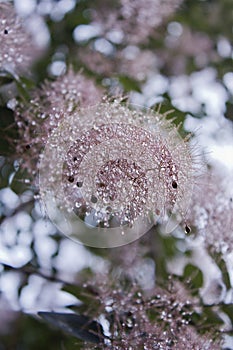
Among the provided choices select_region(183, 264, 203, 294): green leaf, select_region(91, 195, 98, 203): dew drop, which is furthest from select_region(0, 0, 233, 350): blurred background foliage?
select_region(91, 195, 98, 203): dew drop

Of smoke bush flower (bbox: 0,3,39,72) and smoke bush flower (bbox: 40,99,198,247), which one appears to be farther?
smoke bush flower (bbox: 0,3,39,72)

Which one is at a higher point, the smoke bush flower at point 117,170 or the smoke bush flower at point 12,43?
the smoke bush flower at point 12,43

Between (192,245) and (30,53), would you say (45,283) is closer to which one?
(192,245)

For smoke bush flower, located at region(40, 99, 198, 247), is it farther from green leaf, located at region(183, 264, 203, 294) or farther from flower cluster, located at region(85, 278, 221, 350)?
green leaf, located at region(183, 264, 203, 294)

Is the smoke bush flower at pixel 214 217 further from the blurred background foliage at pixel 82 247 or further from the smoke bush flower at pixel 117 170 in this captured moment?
the smoke bush flower at pixel 117 170

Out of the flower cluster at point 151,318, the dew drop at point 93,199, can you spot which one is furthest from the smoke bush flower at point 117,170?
the flower cluster at point 151,318

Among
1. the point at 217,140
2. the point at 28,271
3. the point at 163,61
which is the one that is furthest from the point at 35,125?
the point at 163,61
